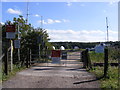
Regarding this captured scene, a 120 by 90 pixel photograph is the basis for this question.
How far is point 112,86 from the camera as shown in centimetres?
842

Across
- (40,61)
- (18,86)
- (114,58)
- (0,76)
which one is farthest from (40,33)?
(18,86)


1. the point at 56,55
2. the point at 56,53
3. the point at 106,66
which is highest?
the point at 56,53

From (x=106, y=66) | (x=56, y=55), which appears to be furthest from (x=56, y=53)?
(x=106, y=66)

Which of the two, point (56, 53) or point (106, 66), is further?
point (56, 53)

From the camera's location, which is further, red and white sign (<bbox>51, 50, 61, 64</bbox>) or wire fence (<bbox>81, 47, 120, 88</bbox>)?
red and white sign (<bbox>51, 50, 61, 64</bbox>)

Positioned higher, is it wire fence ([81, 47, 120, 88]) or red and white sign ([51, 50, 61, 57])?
red and white sign ([51, 50, 61, 57])

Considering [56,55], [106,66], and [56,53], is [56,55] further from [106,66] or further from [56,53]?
[106,66]

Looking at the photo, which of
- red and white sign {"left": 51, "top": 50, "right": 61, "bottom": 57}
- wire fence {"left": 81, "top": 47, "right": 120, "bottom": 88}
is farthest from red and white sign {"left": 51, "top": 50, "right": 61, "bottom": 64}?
wire fence {"left": 81, "top": 47, "right": 120, "bottom": 88}

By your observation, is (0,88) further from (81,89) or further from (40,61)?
(40,61)

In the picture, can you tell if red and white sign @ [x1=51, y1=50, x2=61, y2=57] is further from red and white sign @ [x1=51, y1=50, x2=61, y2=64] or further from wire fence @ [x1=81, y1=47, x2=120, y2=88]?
wire fence @ [x1=81, y1=47, x2=120, y2=88]

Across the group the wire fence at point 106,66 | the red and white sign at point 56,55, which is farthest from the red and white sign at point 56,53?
the wire fence at point 106,66

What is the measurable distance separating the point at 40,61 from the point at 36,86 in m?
10.7

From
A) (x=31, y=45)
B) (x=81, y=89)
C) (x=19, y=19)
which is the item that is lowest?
(x=81, y=89)

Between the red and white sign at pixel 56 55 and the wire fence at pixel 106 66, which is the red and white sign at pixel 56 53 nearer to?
the red and white sign at pixel 56 55
